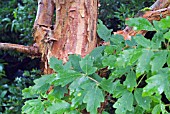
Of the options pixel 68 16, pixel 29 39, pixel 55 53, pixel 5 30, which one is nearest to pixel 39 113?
pixel 55 53

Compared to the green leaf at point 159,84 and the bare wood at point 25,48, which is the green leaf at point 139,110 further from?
the bare wood at point 25,48

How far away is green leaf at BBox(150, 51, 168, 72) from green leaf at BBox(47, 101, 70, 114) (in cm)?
30

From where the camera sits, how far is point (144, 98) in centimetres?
77

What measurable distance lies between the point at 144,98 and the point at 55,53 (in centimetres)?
36

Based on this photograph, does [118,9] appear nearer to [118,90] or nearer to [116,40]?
[116,40]

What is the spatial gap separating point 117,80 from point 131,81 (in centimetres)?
6

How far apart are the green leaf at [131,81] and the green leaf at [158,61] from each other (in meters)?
0.12

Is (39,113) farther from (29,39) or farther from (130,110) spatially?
(29,39)

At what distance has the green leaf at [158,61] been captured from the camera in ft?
2.14

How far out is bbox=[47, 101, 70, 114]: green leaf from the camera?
0.82m

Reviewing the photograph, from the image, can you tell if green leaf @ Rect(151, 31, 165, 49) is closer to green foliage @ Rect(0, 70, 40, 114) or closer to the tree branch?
the tree branch

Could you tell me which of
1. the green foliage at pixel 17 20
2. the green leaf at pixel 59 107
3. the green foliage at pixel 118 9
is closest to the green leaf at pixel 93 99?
the green leaf at pixel 59 107

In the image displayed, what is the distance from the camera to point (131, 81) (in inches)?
30.0

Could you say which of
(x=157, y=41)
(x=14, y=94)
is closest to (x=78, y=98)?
(x=157, y=41)
